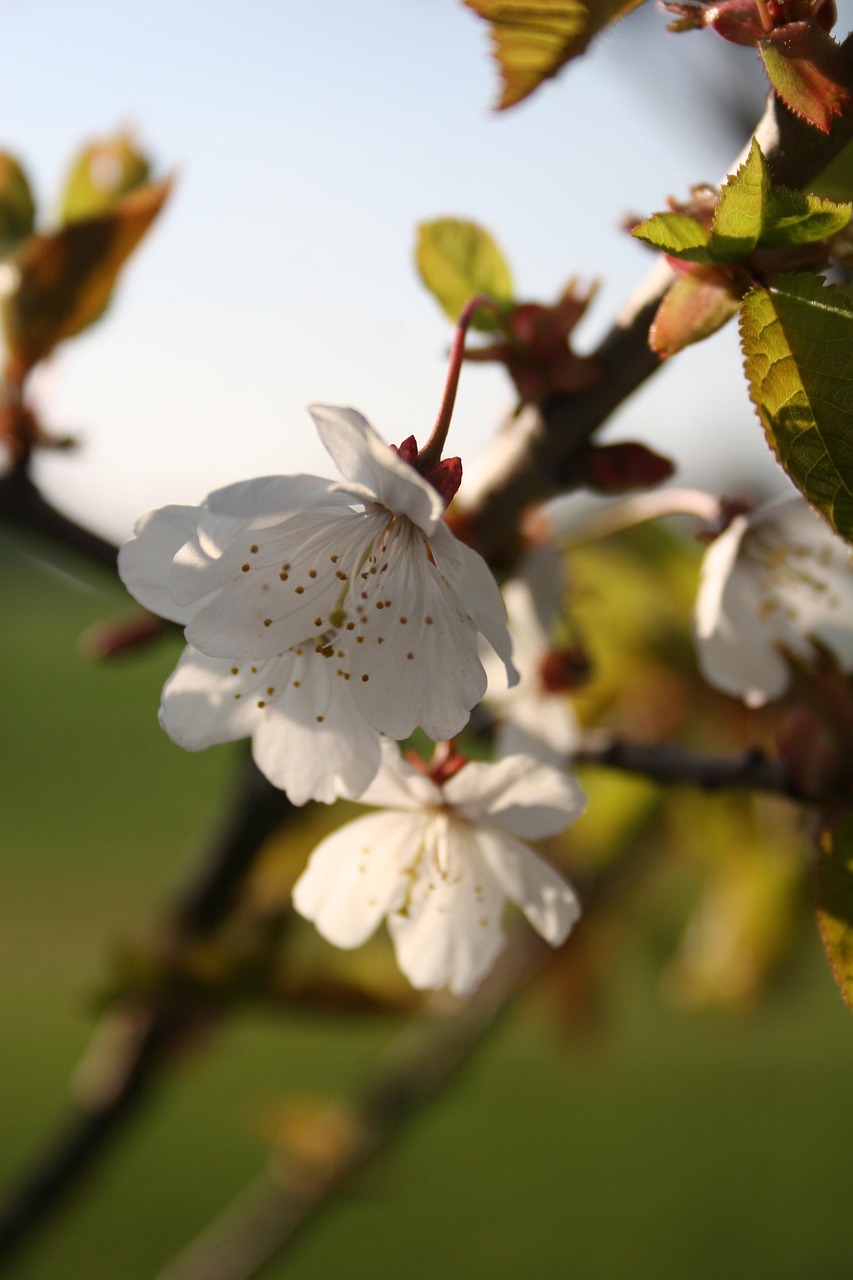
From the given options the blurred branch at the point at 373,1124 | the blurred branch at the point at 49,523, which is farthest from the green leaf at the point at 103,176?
the blurred branch at the point at 373,1124

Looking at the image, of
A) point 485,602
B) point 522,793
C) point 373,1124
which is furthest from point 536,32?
point 373,1124

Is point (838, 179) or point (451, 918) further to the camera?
point (451, 918)

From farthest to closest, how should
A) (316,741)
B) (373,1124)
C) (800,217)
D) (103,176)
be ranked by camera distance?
(373,1124), (103,176), (316,741), (800,217)

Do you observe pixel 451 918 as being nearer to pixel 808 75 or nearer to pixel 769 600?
pixel 769 600

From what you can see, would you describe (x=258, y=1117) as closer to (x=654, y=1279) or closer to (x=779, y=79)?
(x=779, y=79)

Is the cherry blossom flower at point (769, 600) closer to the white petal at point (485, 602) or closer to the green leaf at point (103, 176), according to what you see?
the white petal at point (485, 602)
